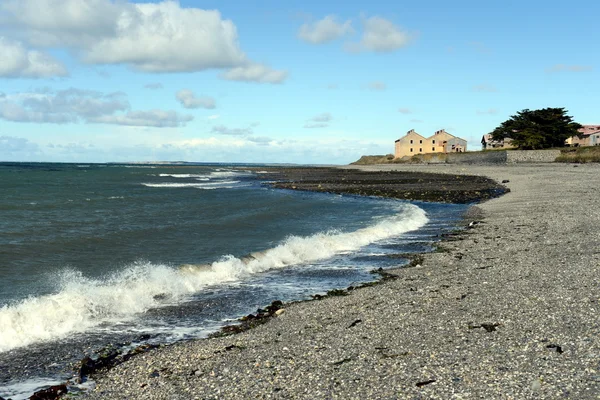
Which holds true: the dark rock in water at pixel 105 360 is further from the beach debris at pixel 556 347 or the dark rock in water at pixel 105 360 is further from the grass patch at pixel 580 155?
the grass patch at pixel 580 155

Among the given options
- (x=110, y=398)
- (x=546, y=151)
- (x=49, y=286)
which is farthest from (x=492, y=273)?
(x=546, y=151)

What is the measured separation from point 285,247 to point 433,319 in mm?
9824

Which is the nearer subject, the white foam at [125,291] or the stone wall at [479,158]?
the white foam at [125,291]

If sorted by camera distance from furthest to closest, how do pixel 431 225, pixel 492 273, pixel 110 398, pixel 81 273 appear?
1. pixel 431 225
2. pixel 81 273
3. pixel 492 273
4. pixel 110 398

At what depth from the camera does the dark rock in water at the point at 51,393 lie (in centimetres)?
657

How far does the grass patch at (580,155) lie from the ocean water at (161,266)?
46.6 meters

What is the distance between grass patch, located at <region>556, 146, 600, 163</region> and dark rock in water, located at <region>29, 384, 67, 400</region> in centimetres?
7333

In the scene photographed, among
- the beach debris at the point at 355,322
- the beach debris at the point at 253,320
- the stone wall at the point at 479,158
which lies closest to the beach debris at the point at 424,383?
the beach debris at the point at 355,322

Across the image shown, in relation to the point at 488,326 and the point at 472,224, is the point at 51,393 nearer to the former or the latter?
the point at 488,326

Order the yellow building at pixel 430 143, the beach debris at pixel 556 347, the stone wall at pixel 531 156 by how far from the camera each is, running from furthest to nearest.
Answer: the yellow building at pixel 430 143 < the stone wall at pixel 531 156 < the beach debris at pixel 556 347

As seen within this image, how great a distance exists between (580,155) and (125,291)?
246 ft

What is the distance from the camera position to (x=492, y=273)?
1229 cm

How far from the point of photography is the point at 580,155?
70.8 metres

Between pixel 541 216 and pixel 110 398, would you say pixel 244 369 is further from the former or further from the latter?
pixel 541 216
